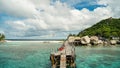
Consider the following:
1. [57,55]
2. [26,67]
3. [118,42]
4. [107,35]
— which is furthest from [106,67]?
[107,35]

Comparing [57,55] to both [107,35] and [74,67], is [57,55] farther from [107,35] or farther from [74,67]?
[107,35]

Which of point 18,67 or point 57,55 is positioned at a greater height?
point 57,55

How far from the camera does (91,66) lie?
2998 centimetres

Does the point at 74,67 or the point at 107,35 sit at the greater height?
the point at 107,35

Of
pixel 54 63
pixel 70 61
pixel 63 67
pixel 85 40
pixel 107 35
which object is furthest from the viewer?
pixel 107 35

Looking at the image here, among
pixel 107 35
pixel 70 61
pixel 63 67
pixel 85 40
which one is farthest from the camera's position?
pixel 107 35

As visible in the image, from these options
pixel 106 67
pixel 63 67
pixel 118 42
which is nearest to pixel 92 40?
pixel 118 42

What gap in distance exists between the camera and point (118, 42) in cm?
8844

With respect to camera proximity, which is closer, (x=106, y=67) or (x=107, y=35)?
(x=106, y=67)

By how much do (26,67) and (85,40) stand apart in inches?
2150

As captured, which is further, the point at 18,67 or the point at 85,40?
the point at 85,40

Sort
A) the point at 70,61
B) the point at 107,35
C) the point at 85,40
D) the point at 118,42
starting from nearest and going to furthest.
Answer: the point at 70,61
the point at 85,40
the point at 118,42
the point at 107,35

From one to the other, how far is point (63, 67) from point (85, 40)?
58631 millimetres

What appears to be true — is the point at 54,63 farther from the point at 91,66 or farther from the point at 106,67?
the point at 106,67
